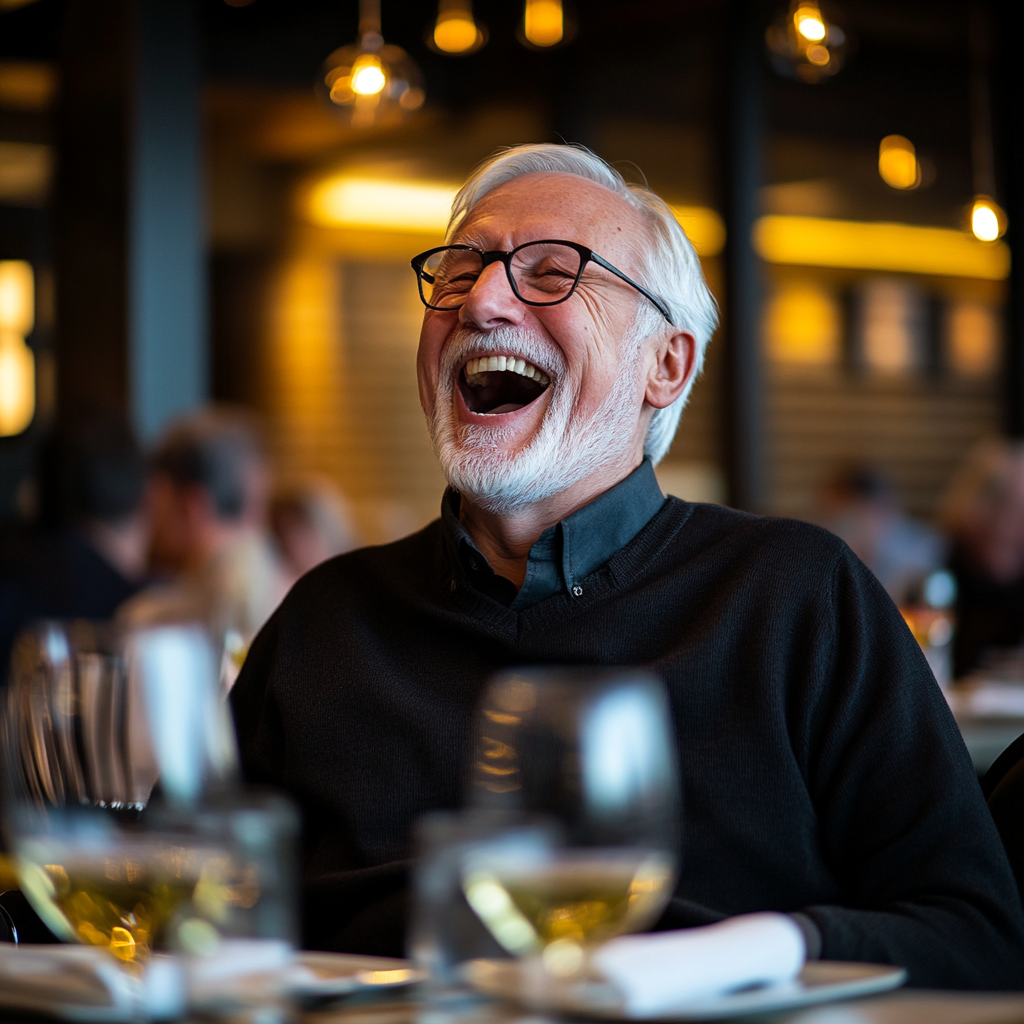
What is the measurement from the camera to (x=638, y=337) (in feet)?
5.61

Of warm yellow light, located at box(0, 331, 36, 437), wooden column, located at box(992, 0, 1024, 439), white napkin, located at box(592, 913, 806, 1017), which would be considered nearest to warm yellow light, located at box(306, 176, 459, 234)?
warm yellow light, located at box(0, 331, 36, 437)

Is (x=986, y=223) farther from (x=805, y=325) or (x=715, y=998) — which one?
(x=715, y=998)

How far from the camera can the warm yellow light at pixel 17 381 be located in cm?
666

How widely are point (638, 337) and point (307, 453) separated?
6885 mm

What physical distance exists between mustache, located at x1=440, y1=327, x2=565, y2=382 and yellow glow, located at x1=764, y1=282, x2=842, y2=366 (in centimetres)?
502

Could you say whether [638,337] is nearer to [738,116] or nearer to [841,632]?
[841,632]

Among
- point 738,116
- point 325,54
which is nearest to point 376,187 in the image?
point 325,54

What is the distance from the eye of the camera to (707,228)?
6.22 m

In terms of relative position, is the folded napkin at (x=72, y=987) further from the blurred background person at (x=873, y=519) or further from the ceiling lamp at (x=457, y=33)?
the blurred background person at (x=873, y=519)

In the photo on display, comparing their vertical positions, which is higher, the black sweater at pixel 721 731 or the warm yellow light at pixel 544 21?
the warm yellow light at pixel 544 21

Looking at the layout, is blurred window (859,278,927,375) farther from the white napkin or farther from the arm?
the white napkin

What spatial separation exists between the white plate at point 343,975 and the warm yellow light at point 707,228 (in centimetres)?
542

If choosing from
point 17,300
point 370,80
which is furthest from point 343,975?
point 17,300

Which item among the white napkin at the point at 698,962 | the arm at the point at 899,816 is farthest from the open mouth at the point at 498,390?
the white napkin at the point at 698,962
